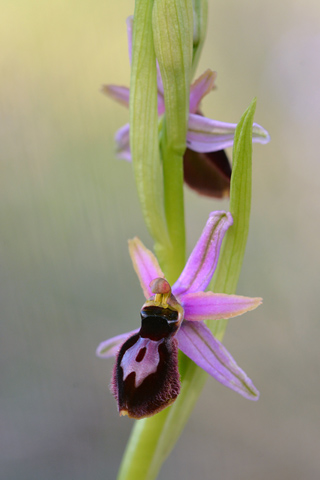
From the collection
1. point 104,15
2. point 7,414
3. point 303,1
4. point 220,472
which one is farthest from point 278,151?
point 7,414

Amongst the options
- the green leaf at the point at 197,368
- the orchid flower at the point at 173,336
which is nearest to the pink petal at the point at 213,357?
the orchid flower at the point at 173,336

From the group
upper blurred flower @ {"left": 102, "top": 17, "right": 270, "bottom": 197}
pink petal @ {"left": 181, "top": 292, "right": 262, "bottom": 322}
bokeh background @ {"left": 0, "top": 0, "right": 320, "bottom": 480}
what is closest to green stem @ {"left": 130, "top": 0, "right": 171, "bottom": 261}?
upper blurred flower @ {"left": 102, "top": 17, "right": 270, "bottom": 197}

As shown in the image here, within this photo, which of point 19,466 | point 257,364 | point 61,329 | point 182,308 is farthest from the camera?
point 257,364

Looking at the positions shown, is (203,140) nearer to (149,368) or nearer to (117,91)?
(117,91)

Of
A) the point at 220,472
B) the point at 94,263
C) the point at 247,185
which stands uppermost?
the point at 247,185

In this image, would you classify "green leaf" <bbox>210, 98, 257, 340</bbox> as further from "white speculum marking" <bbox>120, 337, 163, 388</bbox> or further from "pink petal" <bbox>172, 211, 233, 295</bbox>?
"white speculum marking" <bbox>120, 337, 163, 388</bbox>

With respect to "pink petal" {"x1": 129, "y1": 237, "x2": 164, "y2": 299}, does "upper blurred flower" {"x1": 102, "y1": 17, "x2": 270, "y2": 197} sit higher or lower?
higher

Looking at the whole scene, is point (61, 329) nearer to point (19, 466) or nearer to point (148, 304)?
point (19, 466)
